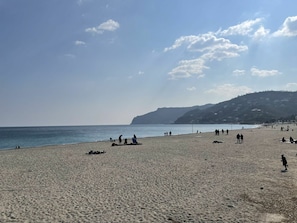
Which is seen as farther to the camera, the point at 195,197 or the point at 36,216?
the point at 195,197

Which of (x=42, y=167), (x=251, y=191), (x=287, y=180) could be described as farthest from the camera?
(x=42, y=167)

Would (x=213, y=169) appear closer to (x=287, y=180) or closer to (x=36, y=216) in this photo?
(x=287, y=180)

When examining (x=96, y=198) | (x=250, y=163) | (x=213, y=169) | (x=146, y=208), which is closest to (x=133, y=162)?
(x=213, y=169)

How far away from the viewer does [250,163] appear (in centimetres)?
2305

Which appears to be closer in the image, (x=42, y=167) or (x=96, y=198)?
(x=96, y=198)

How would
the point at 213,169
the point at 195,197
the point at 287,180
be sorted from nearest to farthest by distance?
the point at 195,197
the point at 287,180
the point at 213,169

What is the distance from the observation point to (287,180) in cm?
1658

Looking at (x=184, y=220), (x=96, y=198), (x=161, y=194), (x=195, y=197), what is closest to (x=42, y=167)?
(x=96, y=198)

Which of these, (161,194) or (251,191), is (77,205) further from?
(251,191)

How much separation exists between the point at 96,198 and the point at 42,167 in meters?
11.1

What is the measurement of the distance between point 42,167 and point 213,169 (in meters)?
13.0

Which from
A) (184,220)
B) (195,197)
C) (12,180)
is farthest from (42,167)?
(184,220)

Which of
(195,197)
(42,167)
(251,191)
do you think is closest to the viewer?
(195,197)

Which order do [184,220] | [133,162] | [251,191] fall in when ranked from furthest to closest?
1. [133,162]
2. [251,191]
3. [184,220]
